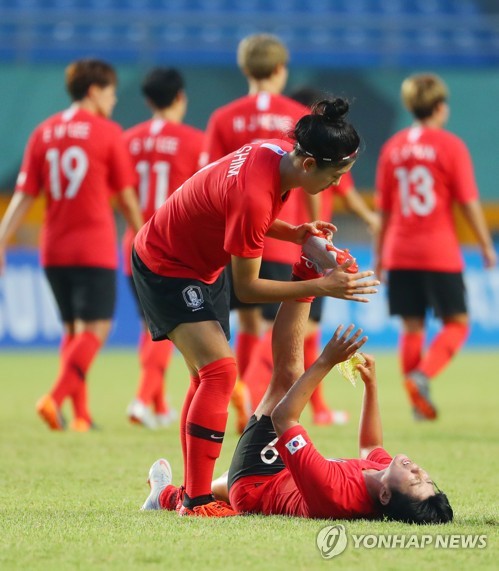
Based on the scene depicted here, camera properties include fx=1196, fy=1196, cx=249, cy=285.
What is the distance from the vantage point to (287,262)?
7664 mm

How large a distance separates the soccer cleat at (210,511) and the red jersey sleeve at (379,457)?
59 centimetres

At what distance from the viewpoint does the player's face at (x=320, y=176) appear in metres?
4.57

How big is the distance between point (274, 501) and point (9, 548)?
119 centimetres

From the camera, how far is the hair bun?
4566mm

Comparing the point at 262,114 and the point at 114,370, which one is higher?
the point at 262,114

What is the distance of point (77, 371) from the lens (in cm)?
798

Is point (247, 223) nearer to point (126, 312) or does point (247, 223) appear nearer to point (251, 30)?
point (126, 312)

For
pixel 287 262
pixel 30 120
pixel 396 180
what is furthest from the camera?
pixel 30 120

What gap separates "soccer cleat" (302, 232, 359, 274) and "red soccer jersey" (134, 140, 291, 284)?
10.2 inches

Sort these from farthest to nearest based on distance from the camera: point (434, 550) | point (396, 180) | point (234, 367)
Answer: point (396, 180), point (234, 367), point (434, 550)

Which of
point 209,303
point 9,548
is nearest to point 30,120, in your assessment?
point 209,303

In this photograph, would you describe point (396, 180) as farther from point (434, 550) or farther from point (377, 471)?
point (434, 550)

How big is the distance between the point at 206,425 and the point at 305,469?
607 millimetres

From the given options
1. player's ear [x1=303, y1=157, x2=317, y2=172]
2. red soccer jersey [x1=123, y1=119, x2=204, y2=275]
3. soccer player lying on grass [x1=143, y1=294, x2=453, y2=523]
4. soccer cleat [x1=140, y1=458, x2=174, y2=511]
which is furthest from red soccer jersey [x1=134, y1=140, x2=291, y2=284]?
red soccer jersey [x1=123, y1=119, x2=204, y2=275]
